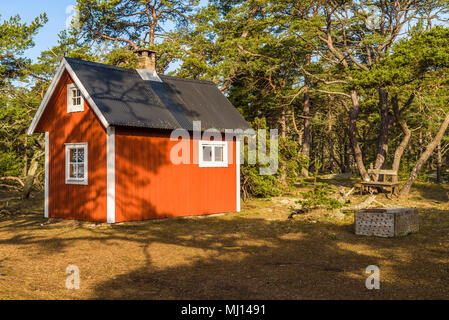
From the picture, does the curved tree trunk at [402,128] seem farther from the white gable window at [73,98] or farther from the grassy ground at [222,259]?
the white gable window at [73,98]

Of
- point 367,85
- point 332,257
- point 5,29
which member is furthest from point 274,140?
point 5,29

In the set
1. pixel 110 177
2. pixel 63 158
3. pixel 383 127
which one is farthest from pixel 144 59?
pixel 383 127

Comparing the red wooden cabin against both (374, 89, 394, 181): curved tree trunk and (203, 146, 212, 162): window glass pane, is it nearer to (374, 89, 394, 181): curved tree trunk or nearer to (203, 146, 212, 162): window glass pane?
(203, 146, 212, 162): window glass pane

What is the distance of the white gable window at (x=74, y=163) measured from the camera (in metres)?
15.8

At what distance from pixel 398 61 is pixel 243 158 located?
846 cm

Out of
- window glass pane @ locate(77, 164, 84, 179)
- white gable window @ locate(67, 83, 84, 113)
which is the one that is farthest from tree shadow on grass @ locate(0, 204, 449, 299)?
white gable window @ locate(67, 83, 84, 113)

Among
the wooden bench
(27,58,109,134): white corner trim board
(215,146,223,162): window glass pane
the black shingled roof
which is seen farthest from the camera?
the wooden bench

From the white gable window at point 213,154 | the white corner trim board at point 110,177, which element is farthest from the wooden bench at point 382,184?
the white corner trim board at point 110,177

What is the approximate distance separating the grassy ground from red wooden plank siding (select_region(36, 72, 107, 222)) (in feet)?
2.24

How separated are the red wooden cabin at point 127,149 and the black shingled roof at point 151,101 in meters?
0.04

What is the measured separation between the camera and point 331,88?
94.6ft

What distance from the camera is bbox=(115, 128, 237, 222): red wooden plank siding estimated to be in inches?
582

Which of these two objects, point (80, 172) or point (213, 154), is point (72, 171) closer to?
point (80, 172)
